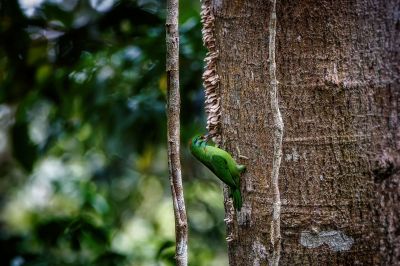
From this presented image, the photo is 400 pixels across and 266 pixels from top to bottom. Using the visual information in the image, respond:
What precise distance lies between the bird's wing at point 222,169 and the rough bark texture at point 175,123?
0.07 metres

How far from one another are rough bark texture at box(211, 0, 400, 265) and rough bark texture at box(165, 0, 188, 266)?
0.48ft

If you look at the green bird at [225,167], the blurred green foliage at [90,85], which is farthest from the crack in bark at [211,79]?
the blurred green foliage at [90,85]

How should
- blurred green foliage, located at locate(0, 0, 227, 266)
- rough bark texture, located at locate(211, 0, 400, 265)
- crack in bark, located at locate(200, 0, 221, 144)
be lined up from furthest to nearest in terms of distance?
1. blurred green foliage, located at locate(0, 0, 227, 266)
2. crack in bark, located at locate(200, 0, 221, 144)
3. rough bark texture, located at locate(211, 0, 400, 265)

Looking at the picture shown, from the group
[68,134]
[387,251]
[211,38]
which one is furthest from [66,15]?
[387,251]

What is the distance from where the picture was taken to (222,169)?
44.9 inches

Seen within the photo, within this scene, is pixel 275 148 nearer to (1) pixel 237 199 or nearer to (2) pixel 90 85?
(1) pixel 237 199

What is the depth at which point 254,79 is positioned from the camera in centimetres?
113

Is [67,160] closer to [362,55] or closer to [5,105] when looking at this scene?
[5,105]

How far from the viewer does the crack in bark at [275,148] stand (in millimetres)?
1075

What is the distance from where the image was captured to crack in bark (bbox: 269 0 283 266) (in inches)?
42.3

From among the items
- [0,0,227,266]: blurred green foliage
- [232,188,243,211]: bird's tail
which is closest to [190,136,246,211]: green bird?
[232,188,243,211]: bird's tail

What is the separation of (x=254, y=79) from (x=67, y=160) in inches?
112

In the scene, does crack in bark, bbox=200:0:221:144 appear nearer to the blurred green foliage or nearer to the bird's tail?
the bird's tail

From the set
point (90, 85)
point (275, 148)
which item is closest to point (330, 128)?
point (275, 148)
